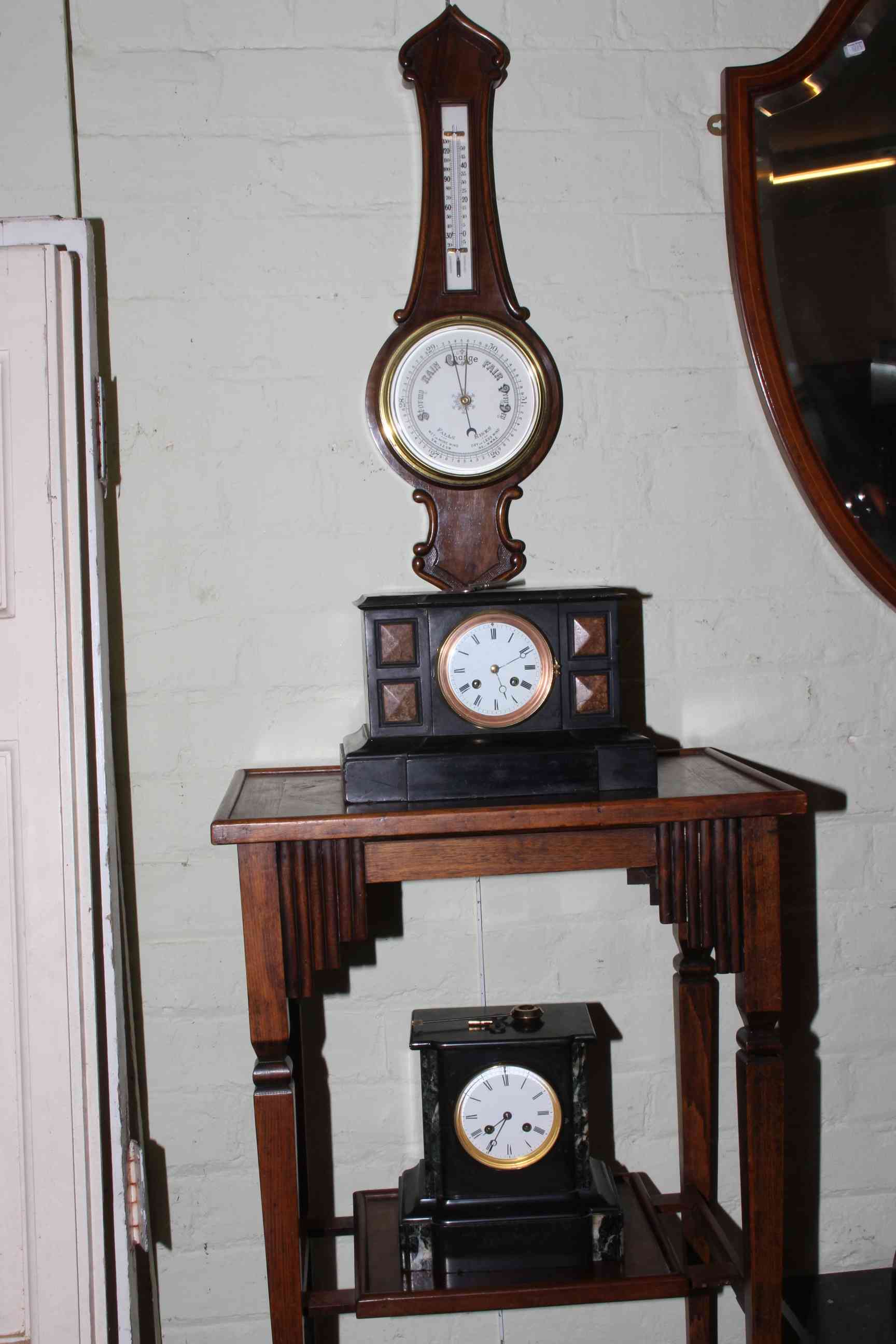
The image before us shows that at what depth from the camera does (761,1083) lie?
5.04 feet

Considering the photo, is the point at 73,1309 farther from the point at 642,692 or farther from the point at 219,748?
the point at 642,692

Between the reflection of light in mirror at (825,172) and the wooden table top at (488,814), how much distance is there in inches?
40.5

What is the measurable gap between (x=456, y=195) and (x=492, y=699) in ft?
2.85

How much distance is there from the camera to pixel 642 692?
77.0 inches

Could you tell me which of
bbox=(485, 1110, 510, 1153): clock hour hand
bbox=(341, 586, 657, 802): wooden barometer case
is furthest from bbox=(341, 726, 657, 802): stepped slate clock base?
bbox=(485, 1110, 510, 1153): clock hour hand

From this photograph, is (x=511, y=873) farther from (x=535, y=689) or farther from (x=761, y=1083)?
(x=761, y=1083)

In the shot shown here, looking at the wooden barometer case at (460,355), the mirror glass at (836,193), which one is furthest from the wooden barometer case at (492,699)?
the mirror glass at (836,193)

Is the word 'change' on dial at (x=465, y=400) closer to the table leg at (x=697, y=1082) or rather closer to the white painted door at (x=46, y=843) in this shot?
the white painted door at (x=46, y=843)

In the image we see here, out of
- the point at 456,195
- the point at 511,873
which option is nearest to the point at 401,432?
the point at 456,195

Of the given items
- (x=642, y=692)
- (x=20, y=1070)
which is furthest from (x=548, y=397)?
(x=20, y=1070)

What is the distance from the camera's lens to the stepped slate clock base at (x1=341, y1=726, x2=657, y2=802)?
1.52 meters

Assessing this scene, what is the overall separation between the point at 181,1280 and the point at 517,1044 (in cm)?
79

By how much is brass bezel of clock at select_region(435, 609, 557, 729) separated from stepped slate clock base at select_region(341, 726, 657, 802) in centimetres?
3

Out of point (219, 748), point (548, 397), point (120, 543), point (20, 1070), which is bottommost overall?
point (20, 1070)
